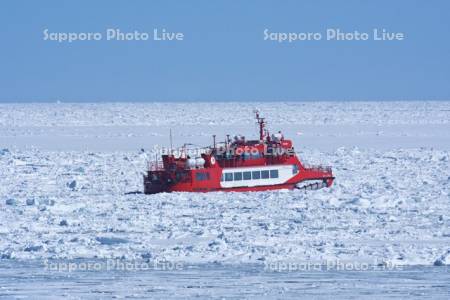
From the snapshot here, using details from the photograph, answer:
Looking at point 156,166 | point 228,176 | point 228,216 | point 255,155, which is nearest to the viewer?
point 228,216

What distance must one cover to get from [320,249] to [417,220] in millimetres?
2909

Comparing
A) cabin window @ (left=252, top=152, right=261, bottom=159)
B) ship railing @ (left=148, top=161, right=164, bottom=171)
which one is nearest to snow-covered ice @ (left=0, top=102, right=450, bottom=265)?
ship railing @ (left=148, top=161, right=164, bottom=171)

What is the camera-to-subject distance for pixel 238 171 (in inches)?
727

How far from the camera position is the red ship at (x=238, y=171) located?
1817 cm

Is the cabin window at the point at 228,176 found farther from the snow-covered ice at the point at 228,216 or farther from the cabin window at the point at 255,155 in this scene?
the cabin window at the point at 255,155

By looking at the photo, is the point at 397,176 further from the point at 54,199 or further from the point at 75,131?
the point at 75,131

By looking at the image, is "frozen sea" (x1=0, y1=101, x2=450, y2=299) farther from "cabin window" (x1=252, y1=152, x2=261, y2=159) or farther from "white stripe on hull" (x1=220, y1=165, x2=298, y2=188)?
"cabin window" (x1=252, y1=152, x2=261, y2=159)

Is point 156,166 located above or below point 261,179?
above

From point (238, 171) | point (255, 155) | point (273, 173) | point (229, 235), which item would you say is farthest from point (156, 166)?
point (229, 235)

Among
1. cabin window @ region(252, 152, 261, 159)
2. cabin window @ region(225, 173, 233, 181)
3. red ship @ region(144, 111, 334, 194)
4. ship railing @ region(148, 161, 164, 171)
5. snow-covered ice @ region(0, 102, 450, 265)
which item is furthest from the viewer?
cabin window @ region(252, 152, 261, 159)

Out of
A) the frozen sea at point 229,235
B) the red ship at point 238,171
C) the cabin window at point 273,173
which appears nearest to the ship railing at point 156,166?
the red ship at point 238,171

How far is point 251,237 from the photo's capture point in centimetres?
1234

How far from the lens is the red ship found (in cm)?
1817

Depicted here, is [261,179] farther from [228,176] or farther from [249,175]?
[228,176]
